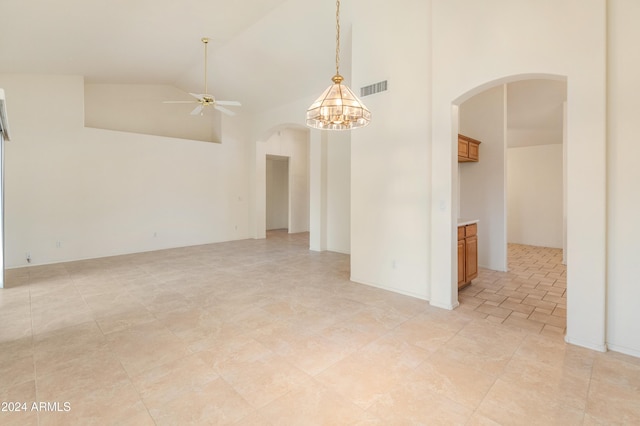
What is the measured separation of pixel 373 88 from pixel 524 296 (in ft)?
11.4

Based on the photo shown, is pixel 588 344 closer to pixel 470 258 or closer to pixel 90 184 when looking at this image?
pixel 470 258

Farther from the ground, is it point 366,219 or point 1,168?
point 1,168

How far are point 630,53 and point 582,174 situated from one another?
102cm

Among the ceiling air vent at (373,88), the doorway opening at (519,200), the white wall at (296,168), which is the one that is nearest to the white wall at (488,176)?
the doorway opening at (519,200)

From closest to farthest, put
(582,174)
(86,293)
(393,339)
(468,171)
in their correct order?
1. (582,174)
2. (393,339)
3. (86,293)
4. (468,171)

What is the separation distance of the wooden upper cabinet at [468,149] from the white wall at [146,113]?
20.5ft

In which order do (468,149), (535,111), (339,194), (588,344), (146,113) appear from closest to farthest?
(588,344), (468,149), (535,111), (339,194), (146,113)

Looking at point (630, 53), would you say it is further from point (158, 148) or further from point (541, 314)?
point (158, 148)

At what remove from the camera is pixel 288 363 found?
94.5 inches

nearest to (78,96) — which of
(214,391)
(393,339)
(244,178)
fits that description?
(244,178)

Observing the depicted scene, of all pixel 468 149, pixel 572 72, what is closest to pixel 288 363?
pixel 572 72

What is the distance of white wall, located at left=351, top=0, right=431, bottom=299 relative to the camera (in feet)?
12.4

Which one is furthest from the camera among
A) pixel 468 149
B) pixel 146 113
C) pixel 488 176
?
pixel 146 113

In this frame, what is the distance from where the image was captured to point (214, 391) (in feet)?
6.73
